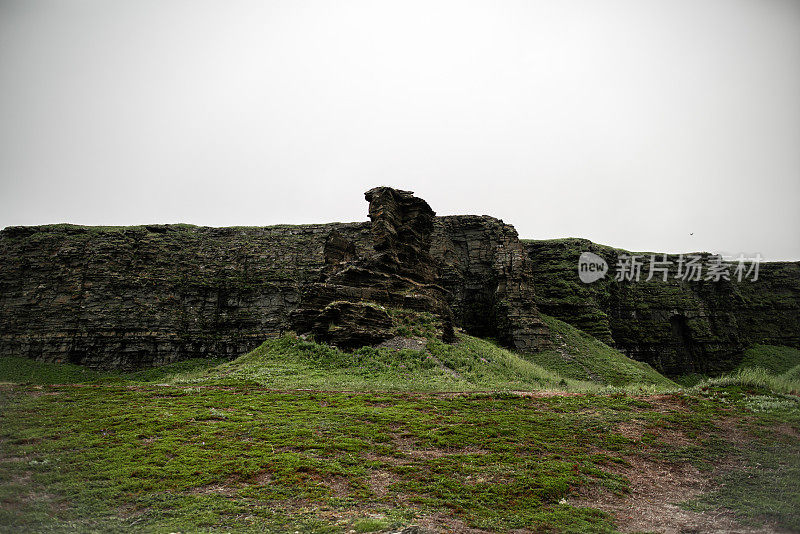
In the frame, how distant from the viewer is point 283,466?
10.3 metres

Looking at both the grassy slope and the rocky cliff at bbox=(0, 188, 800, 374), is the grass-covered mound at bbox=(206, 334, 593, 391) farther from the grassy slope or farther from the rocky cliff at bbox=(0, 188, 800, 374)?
the rocky cliff at bbox=(0, 188, 800, 374)

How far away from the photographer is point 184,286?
52750mm

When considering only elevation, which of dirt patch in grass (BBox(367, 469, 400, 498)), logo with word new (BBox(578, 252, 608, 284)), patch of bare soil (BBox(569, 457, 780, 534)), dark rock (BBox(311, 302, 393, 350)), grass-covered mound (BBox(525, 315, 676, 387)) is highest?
logo with word new (BBox(578, 252, 608, 284))

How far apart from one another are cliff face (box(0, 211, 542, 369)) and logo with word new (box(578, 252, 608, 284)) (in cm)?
1001

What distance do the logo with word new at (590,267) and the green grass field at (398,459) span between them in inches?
1491

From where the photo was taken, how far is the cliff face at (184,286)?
48.5m

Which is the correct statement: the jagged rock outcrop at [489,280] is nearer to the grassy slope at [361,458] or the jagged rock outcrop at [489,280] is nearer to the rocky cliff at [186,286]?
the rocky cliff at [186,286]

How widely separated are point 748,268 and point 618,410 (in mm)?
65120

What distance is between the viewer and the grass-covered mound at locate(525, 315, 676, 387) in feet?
131

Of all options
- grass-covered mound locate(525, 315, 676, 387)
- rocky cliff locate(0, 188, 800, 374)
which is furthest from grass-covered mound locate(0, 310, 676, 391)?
rocky cliff locate(0, 188, 800, 374)

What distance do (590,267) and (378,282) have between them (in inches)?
1362

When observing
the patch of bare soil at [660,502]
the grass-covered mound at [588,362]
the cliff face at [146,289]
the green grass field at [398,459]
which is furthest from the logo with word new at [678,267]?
the patch of bare soil at [660,502]

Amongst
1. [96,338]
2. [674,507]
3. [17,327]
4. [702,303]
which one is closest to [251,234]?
[96,338]

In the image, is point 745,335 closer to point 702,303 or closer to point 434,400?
point 702,303
